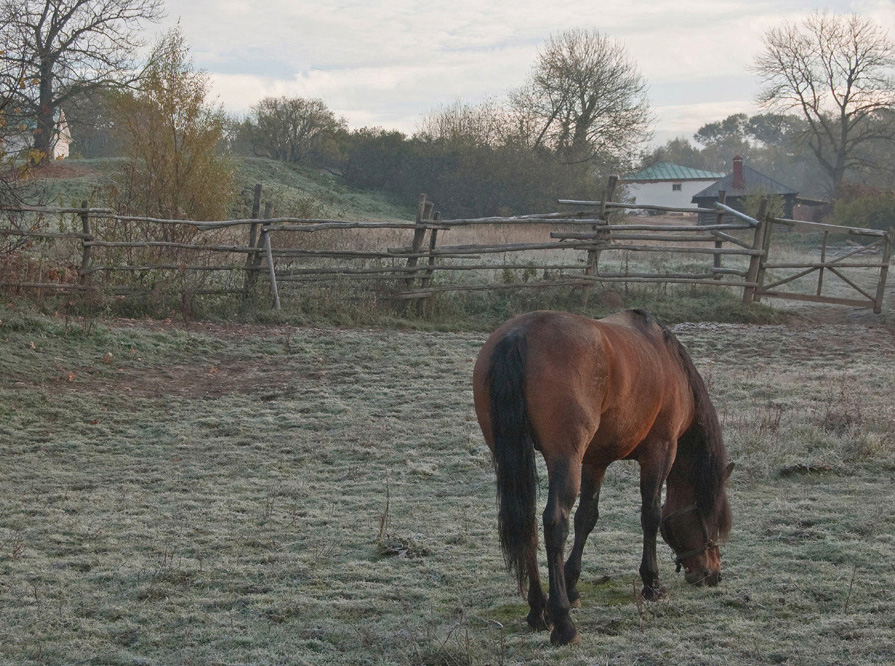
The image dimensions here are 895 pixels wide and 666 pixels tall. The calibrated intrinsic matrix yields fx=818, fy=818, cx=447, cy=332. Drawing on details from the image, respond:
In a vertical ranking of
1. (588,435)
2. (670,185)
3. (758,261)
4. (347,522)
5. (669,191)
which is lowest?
(347,522)

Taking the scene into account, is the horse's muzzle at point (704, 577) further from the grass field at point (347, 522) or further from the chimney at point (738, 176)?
the chimney at point (738, 176)

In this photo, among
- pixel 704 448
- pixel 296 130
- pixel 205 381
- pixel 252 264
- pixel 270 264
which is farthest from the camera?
pixel 296 130

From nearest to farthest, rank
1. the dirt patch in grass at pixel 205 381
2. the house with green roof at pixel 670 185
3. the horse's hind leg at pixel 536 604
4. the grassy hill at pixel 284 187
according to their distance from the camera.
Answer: the horse's hind leg at pixel 536 604 < the dirt patch in grass at pixel 205 381 < the grassy hill at pixel 284 187 < the house with green roof at pixel 670 185

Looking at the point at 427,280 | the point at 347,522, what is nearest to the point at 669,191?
the point at 427,280

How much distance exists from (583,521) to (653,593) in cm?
41

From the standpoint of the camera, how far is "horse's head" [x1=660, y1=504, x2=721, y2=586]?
3.54 meters

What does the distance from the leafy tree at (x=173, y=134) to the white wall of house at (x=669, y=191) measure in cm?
3655

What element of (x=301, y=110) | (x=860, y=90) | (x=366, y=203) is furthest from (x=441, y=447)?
(x=860, y=90)

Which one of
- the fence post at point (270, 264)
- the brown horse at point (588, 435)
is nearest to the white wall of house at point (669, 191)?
the fence post at point (270, 264)

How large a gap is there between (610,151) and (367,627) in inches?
1215

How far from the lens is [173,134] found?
1466cm

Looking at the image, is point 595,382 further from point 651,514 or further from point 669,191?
point 669,191

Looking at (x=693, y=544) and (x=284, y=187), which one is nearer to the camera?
(x=693, y=544)

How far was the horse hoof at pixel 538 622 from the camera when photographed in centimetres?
304
